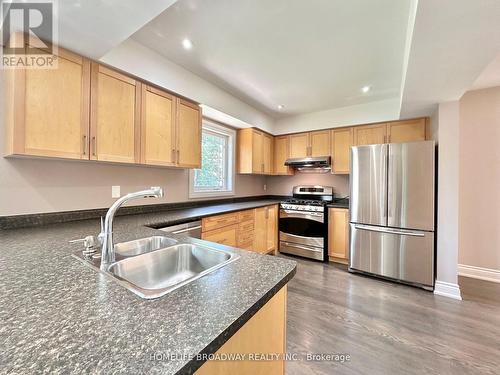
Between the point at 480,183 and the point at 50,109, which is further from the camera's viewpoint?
the point at 480,183

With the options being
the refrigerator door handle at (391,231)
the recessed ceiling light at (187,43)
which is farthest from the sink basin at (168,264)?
the refrigerator door handle at (391,231)

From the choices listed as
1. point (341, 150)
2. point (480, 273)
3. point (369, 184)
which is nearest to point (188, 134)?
point (369, 184)

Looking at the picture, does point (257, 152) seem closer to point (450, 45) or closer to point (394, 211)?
point (394, 211)

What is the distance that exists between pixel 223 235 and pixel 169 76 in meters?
1.85

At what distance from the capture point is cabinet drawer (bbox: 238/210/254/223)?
2.87 metres

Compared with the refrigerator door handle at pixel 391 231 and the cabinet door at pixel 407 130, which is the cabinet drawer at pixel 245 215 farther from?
the cabinet door at pixel 407 130

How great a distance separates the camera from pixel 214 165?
3.55m

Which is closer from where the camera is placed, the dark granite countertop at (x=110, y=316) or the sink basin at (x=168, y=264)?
the dark granite countertop at (x=110, y=316)

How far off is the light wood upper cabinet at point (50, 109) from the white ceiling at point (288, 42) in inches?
27.6

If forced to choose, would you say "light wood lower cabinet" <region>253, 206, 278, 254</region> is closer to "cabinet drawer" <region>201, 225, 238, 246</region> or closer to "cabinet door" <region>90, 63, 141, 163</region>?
"cabinet drawer" <region>201, 225, 238, 246</region>

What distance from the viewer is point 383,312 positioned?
80.4 inches

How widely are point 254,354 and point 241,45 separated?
2323 mm

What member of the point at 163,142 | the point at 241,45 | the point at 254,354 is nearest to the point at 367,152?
the point at 241,45

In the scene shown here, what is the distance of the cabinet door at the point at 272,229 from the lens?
11.4 ft
